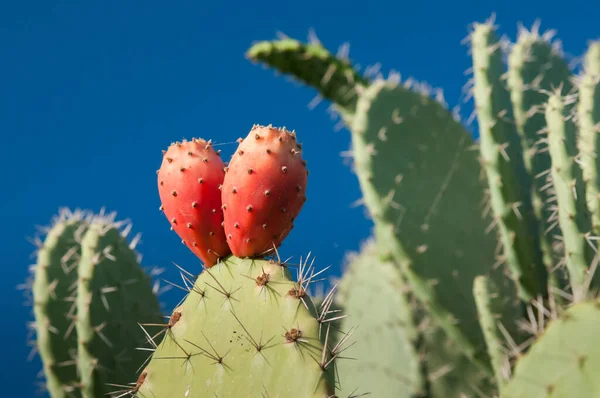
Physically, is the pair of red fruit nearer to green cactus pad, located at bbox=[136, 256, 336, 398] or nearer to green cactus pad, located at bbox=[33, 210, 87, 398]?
green cactus pad, located at bbox=[136, 256, 336, 398]

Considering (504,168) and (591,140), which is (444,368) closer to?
(504,168)

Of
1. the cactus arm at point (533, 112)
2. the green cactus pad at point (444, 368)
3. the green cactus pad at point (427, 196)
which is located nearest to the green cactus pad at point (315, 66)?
the green cactus pad at point (427, 196)

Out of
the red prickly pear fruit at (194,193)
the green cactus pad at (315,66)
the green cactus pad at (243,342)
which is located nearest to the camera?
the green cactus pad at (243,342)

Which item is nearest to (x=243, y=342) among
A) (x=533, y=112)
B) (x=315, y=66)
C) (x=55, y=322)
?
(x=55, y=322)

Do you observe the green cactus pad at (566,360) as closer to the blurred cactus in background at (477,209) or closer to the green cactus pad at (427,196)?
the blurred cactus in background at (477,209)

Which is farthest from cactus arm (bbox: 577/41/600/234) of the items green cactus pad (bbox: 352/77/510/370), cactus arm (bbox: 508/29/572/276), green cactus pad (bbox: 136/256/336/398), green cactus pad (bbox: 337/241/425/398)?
green cactus pad (bbox: 136/256/336/398)

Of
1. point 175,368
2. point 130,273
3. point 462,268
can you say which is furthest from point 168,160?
point 462,268

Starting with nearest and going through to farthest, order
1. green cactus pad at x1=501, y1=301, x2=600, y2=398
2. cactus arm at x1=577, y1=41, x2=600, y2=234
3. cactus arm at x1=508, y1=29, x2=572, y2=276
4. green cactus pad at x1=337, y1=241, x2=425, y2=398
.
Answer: green cactus pad at x1=501, y1=301, x2=600, y2=398
cactus arm at x1=577, y1=41, x2=600, y2=234
cactus arm at x1=508, y1=29, x2=572, y2=276
green cactus pad at x1=337, y1=241, x2=425, y2=398
